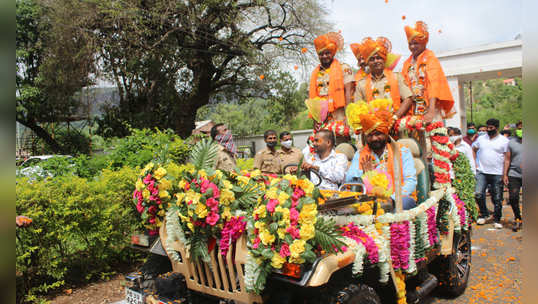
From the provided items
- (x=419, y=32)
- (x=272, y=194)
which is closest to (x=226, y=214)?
(x=272, y=194)

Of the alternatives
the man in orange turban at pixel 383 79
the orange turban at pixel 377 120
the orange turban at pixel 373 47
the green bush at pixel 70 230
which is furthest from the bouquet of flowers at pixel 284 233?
the orange turban at pixel 373 47

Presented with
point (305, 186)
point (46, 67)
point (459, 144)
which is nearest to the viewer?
point (305, 186)

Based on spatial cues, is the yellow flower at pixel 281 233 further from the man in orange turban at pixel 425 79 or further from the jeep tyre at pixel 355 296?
the man in orange turban at pixel 425 79

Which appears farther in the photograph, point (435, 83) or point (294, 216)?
point (435, 83)


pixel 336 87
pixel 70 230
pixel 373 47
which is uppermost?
pixel 373 47

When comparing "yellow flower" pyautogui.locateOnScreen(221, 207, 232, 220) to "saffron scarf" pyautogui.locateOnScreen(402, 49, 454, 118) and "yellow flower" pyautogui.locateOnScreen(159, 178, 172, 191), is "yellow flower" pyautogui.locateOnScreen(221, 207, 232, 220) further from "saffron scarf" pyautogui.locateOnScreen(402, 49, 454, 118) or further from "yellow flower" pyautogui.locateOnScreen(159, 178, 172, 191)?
"saffron scarf" pyautogui.locateOnScreen(402, 49, 454, 118)

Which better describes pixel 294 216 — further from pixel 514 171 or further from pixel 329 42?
pixel 514 171

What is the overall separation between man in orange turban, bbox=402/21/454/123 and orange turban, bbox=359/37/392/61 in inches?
28.3

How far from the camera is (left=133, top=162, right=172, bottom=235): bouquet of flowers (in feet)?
10.2

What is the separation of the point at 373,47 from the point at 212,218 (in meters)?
3.69

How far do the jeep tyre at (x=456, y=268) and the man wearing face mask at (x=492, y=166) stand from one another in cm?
391

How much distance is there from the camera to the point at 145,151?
8055mm

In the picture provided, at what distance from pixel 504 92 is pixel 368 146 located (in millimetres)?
56555

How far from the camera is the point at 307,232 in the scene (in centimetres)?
238
